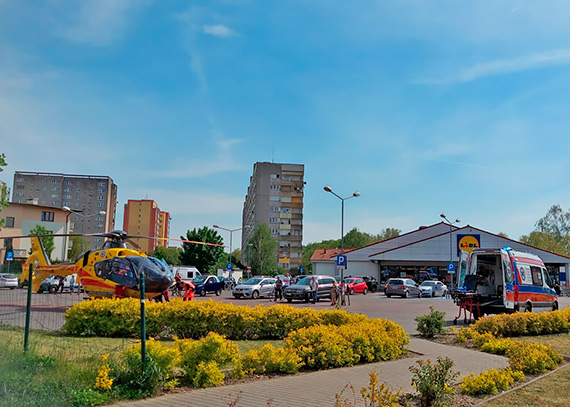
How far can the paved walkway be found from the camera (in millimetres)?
6590

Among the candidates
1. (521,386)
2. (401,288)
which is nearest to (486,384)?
(521,386)

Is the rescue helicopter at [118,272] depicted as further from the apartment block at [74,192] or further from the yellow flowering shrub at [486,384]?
the apartment block at [74,192]

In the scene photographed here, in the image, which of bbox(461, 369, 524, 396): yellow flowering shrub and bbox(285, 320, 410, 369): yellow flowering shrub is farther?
bbox(285, 320, 410, 369): yellow flowering shrub

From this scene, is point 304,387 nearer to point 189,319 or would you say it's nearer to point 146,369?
point 146,369

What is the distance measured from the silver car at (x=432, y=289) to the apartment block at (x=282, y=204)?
170 ft

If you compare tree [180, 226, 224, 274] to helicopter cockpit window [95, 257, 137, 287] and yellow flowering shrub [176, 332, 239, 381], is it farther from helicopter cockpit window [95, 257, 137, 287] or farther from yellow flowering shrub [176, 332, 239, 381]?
yellow flowering shrub [176, 332, 239, 381]

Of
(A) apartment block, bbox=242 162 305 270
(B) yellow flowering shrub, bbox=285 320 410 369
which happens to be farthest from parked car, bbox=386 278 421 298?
(A) apartment block, bbox=242 162 305 270

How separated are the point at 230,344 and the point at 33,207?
6509cm

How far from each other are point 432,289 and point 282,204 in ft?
183

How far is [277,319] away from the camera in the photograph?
12.6 m

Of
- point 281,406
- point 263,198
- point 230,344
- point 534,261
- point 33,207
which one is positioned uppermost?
point 263,198

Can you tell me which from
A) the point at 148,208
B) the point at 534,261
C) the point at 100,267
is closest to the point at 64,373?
the point at 100,267

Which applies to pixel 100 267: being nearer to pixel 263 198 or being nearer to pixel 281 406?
pixel 281 406

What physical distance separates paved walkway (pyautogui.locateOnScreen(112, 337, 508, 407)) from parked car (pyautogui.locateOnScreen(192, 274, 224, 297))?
29342 millimetres
